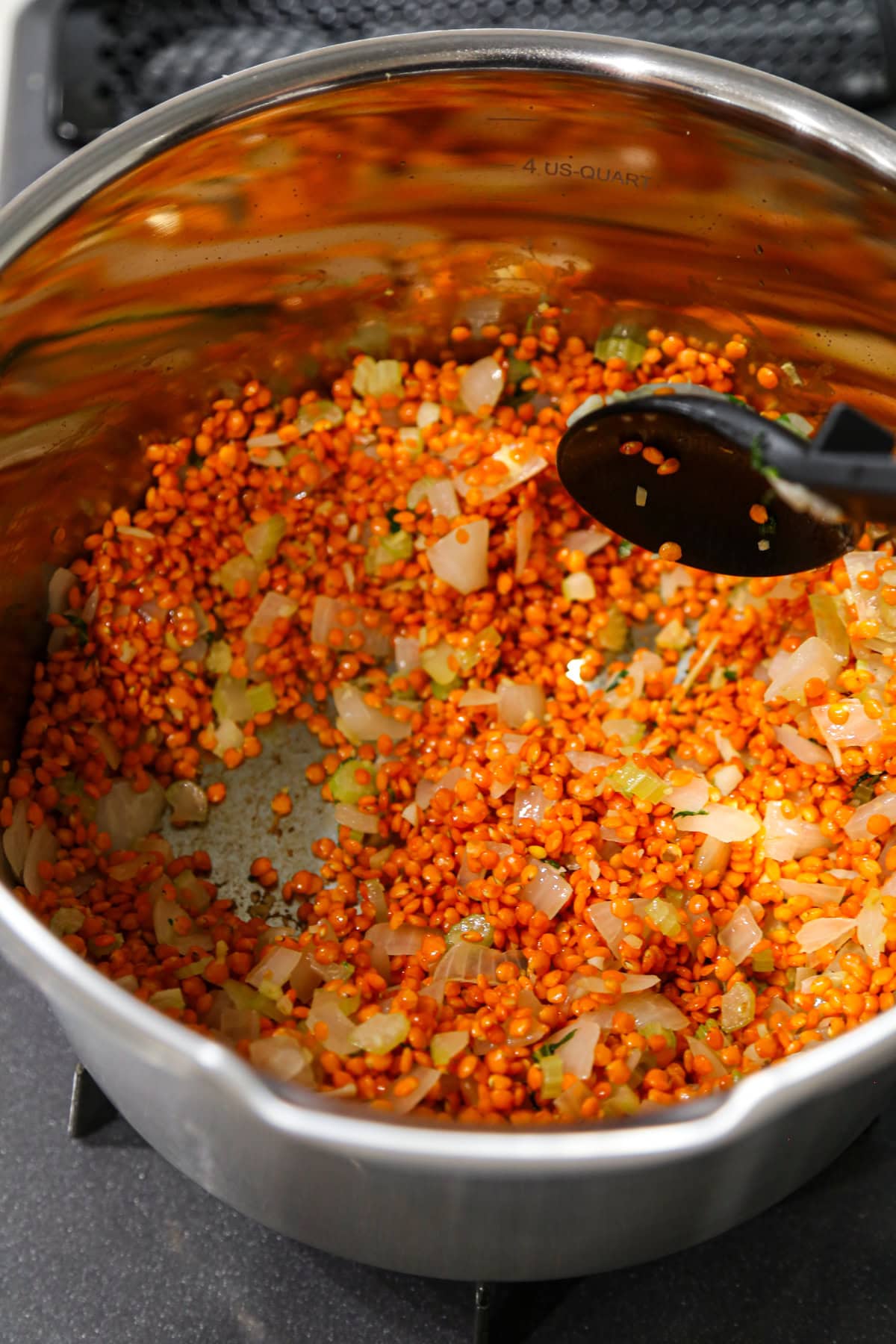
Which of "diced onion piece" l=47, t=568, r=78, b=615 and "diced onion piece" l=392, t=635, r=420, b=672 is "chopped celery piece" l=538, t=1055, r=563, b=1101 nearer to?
"diced onion piece" l=392, t=635, r=420, b=672

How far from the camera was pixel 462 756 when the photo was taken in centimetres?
133

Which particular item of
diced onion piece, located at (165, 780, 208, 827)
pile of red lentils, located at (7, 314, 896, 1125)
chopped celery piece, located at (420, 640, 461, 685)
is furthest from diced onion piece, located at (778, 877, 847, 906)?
diced onion piece, located at (165, 780, 208, 827)

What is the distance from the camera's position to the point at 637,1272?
3.60ft

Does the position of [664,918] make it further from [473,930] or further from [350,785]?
[350,785]

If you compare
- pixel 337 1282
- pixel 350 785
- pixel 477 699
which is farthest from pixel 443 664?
pixel 337 1282

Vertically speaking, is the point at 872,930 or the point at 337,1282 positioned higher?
the point at 872,930

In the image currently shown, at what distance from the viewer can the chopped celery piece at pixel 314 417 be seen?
1.42 meters

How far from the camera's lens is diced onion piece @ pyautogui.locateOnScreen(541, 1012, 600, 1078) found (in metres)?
1.06

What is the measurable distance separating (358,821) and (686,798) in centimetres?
35

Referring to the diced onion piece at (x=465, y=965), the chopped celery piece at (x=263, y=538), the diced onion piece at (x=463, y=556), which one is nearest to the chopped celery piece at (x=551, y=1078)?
the diced onion piece at (x=465, y=965)

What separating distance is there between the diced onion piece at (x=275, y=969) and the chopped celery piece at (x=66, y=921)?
17cm

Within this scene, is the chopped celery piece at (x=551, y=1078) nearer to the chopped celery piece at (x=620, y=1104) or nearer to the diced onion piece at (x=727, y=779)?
the chopped celery piece at (x=620, y=1104)

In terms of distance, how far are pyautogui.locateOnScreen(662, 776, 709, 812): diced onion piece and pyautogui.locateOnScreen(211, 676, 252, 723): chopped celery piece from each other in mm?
483

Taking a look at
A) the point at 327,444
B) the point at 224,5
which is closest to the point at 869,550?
the point at 327,444
